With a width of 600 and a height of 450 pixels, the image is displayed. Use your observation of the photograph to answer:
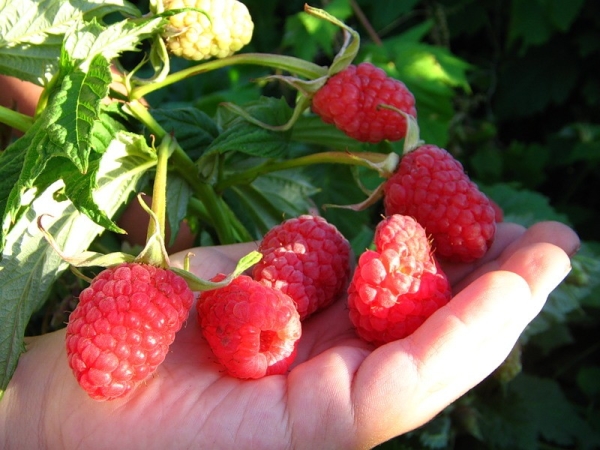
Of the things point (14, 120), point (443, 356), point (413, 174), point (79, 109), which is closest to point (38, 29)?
point (14, 120)

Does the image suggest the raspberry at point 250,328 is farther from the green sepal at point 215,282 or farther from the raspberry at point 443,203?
the raspberry at point 443,203

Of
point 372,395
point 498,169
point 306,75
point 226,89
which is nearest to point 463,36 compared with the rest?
point 498,169

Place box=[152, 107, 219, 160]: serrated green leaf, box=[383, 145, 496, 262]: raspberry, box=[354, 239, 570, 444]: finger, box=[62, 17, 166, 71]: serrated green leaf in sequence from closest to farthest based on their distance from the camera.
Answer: box=[354, 239, 570, 444]: finger, box=[62, 17, 166, 71]: serrated green leaf, box=[383, 145, 496, 262]: raspberry, box=[152, 107, 219, 160]: serrated green leaf

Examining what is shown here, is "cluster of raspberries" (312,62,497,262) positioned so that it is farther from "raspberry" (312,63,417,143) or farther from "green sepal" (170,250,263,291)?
"green sepal" (170,250,263,291)

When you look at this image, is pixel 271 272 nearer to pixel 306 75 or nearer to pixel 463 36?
pixel 306 75

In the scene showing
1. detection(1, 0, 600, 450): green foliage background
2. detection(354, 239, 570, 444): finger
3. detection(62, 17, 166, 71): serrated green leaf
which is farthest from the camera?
detection(1, 0, 600, 450): green foliage background

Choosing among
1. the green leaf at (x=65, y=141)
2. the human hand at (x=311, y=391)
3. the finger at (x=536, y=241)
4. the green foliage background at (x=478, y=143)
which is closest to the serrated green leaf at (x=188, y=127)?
the green foliage background at (x=478, y=143)

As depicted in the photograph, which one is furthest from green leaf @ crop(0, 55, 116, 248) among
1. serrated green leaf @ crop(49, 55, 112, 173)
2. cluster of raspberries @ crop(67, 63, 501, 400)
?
cluster of raspberries @ crop(67, 63, 501, 400)

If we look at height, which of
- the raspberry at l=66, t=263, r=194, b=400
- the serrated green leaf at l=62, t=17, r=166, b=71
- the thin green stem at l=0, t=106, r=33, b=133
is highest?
the serrated green leaf at l=62, t=17, r=166, b=71
